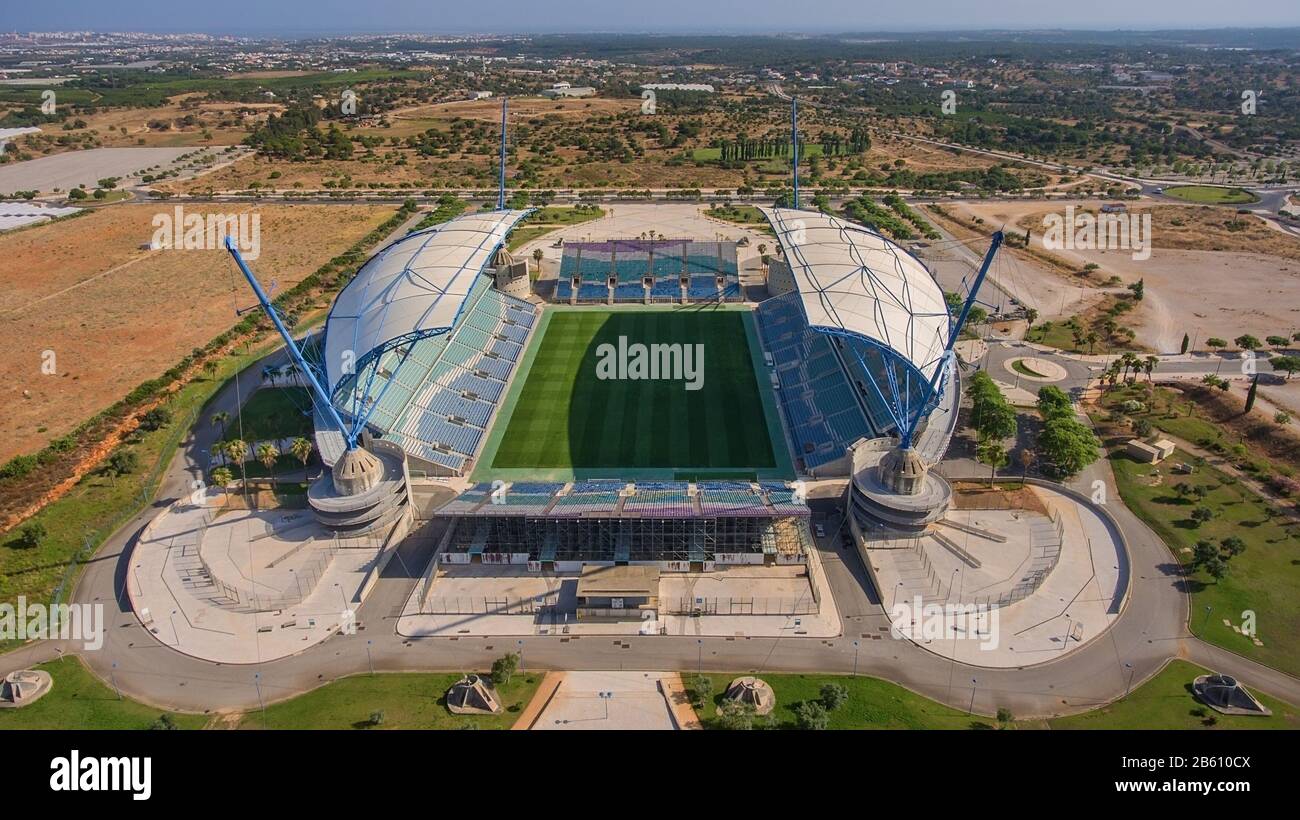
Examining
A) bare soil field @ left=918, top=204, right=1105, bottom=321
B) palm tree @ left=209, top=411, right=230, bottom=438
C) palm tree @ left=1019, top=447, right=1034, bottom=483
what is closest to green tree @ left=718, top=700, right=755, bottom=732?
palm tree @ left=1019, top=447, right=1034, bottom=483

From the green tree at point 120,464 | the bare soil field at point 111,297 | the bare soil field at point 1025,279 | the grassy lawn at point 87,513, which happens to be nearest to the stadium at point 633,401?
the grassy lawn at point 87,513

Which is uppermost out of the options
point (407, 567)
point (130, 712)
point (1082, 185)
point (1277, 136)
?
point (1277, 136)

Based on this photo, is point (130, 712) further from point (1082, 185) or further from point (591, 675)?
point (1082, 185)

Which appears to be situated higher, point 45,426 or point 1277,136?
point 1277,136

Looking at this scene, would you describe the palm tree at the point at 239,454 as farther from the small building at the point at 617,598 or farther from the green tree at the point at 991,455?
the green tree at the point at 991,455

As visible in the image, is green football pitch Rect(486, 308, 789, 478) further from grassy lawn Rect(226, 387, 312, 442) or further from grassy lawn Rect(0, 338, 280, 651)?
grassy lawn Rect(0, 338, 280, 651)

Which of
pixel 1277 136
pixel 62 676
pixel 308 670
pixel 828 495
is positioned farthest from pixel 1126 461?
pixel 1277 136
